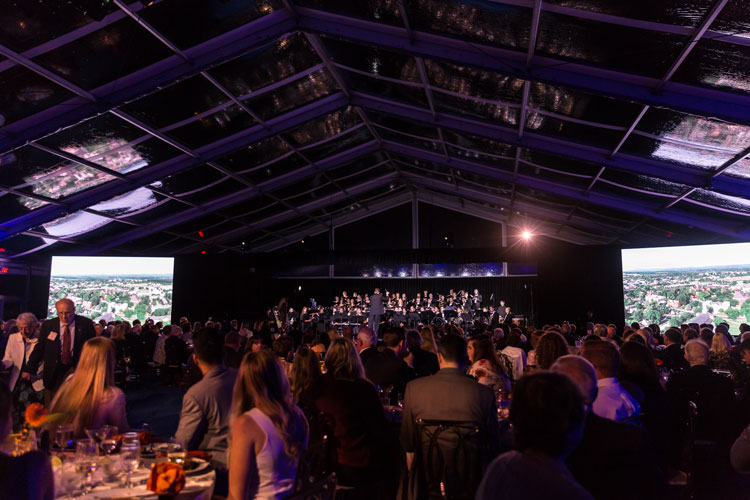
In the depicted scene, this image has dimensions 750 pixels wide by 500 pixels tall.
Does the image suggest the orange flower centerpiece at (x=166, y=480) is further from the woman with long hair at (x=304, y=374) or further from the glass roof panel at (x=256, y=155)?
the glass roof panel at (x=256, y=155)

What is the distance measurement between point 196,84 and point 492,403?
24.5ft

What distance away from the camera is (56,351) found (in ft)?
19.6

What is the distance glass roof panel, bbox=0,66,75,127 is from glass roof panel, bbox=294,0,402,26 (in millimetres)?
3619

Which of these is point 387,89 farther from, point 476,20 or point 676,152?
point 676,152

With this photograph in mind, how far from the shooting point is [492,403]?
2.95 m

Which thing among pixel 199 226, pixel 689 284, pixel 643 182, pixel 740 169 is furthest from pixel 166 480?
pixel 199 226

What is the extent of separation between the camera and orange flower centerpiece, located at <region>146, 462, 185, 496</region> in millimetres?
1986

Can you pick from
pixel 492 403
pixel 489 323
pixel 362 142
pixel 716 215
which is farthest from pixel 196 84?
pixel 489 323

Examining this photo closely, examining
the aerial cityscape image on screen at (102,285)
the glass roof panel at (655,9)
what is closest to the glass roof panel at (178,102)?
the glass roof panel at (655,9)

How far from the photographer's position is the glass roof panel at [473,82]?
7.94 meters

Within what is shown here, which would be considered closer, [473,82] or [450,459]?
[450,459]

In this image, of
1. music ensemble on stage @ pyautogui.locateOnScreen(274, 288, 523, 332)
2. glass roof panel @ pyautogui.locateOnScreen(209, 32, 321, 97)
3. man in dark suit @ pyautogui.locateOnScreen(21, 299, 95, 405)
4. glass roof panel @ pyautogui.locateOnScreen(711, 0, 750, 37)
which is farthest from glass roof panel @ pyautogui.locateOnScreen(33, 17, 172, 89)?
music ensemble on stage @ pyautogui.locateOnScreen(274, 288, 523, 332)

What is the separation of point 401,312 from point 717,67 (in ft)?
48.6

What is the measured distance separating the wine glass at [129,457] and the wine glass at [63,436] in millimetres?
333
